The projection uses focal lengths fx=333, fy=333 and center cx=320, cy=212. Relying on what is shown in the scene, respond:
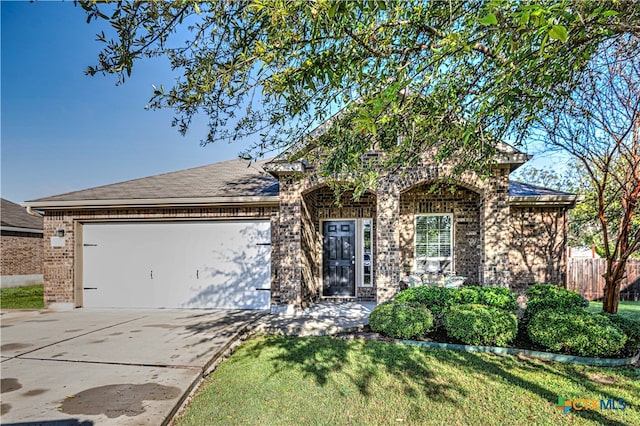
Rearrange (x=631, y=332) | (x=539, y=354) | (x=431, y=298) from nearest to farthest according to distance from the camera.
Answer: (x=539, y=354), (x=631, y=332), (x=431, y=298)

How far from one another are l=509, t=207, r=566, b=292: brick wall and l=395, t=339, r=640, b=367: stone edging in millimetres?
3880

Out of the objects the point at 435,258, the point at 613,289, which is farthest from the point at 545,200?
the point at 435,258

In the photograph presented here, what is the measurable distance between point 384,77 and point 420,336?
4.40m

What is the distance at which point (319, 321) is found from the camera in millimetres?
6883

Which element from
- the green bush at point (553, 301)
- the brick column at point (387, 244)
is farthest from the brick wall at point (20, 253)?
the green bush at point (553, 301)

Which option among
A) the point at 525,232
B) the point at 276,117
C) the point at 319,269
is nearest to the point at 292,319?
the point at 319,269

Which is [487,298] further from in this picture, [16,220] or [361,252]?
[16,220]

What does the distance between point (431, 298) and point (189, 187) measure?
6.92m

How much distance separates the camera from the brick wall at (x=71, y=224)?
8.70 meters

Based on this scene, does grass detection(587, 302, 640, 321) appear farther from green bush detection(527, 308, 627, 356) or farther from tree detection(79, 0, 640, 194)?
tree detection(79, 0, 640, 194)

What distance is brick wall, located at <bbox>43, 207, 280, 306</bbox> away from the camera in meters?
8.70

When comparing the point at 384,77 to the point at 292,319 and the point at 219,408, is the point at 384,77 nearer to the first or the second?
the point at 219,408

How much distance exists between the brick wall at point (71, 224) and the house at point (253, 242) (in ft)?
0.09

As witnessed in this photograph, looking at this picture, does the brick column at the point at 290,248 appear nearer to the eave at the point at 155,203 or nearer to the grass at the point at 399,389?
the eave at the point at 155,203
